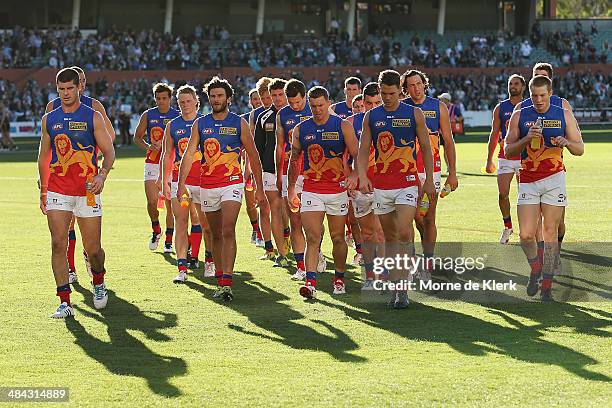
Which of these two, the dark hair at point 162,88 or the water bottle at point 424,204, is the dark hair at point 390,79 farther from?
the dark hair at point 162,88

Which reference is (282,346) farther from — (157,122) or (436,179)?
(157,122)

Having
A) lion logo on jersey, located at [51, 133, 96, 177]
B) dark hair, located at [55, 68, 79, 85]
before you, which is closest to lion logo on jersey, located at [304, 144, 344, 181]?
lion logo on jersey, located at [51, 133, 96, 177]

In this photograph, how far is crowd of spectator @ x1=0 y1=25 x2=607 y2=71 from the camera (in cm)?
Answer: 5881

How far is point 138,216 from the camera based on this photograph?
2072cm

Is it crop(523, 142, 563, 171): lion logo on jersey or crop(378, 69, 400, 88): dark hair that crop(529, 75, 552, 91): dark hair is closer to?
crop(523, 142, 563, 171): lion logo on jersey

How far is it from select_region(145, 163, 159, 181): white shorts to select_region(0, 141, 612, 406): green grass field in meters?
1.64

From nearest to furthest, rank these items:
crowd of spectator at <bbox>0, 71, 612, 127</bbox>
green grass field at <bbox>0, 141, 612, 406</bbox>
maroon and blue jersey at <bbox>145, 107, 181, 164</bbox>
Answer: green grass field at <bbox>0, 141, 612, 406</bbox> → maroon and blue jersey at <bbox>145, 107, 181, 164</bbox> → crowd of spectator at <bbox>0, 71, 612, 127</bbox>

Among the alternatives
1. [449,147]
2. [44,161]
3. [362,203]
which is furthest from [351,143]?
[44,161]

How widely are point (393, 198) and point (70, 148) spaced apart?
10.4 feet

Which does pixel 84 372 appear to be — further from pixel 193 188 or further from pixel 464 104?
pixel 464 104

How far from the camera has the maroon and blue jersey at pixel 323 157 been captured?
37.9 feet

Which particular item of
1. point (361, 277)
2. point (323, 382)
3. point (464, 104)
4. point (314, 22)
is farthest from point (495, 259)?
point (314, 22)

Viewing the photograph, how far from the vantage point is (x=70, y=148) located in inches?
429

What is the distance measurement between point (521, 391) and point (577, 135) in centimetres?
391
